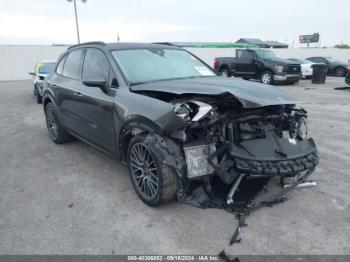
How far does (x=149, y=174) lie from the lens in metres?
3.53

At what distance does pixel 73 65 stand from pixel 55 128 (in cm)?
144

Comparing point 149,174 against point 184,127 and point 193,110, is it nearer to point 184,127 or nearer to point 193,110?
point 184,127

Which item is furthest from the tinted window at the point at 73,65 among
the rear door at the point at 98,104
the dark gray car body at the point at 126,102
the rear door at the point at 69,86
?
the rear door at the point at 98,104

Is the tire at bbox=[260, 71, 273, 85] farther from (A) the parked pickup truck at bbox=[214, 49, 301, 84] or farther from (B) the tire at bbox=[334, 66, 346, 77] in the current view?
(B) the tire at bbox=[334, 66, 346, 77]

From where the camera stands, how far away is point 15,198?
3877mm

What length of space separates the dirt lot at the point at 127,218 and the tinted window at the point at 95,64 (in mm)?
1402

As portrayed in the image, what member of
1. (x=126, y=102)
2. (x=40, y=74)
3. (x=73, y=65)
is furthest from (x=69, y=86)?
(x=40, y=74)

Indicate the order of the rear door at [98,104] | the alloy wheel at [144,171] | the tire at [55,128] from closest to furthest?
the alloy wheel at [144,171] → the rear door at [98,104] → the tire at [55,128]

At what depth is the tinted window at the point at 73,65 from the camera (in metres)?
4.93

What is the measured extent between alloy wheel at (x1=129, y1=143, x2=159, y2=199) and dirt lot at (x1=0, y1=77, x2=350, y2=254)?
7.8 inches

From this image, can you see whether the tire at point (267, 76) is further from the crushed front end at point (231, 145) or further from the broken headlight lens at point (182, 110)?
the broken headlight lens at point (182, 110)

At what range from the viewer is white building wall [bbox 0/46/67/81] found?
23.9 metres

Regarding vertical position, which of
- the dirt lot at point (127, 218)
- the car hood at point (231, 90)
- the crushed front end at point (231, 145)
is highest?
the car hood at point (231, 90)

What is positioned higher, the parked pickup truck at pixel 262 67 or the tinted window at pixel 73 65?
the tinted window at pixel 73 65
